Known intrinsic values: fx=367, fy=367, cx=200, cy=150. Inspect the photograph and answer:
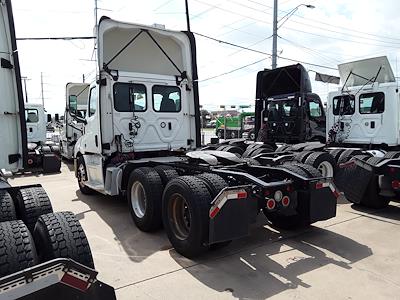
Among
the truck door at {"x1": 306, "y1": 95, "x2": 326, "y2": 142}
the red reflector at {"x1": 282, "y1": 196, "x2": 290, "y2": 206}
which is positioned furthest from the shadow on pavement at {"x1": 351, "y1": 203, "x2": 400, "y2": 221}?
the truck door at {"x1": 306, "y1": 95, "x2": 326, "y2": 142}

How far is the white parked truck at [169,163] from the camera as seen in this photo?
4363mm

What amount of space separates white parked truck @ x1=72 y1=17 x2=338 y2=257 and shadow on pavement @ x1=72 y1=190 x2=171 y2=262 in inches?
7.8

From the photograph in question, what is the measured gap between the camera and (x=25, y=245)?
2473 millimetres

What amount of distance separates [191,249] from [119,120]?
11.7 ft

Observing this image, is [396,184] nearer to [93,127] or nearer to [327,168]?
[327,168]

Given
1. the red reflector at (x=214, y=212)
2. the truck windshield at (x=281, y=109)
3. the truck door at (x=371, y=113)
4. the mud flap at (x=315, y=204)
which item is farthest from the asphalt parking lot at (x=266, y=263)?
the truck windshield at (x=281, y=109)

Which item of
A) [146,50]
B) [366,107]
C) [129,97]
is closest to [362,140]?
[366,107]

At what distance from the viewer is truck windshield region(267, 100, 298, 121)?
11.0 metres

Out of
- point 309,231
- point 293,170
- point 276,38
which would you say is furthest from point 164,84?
point 276,38

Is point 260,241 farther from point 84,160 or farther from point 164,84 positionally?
point 84,160

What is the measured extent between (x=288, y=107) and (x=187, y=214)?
7.32m

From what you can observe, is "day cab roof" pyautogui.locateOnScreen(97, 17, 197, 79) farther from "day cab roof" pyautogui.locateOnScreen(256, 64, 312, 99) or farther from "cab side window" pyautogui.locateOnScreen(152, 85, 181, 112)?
"day cab roof" pyautogui.locateOnScreen(256, 64, 312, 99)

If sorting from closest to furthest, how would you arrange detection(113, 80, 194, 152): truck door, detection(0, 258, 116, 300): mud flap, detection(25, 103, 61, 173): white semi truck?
1. detection(0, 258, 116, 300): mud flap
2. detection(113, 80, 194, 152): truck door
3. detection(25, 103, 61, 173): white semi truck

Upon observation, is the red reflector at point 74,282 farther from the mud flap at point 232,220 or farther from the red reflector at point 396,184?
the red reflector at point 396,184
